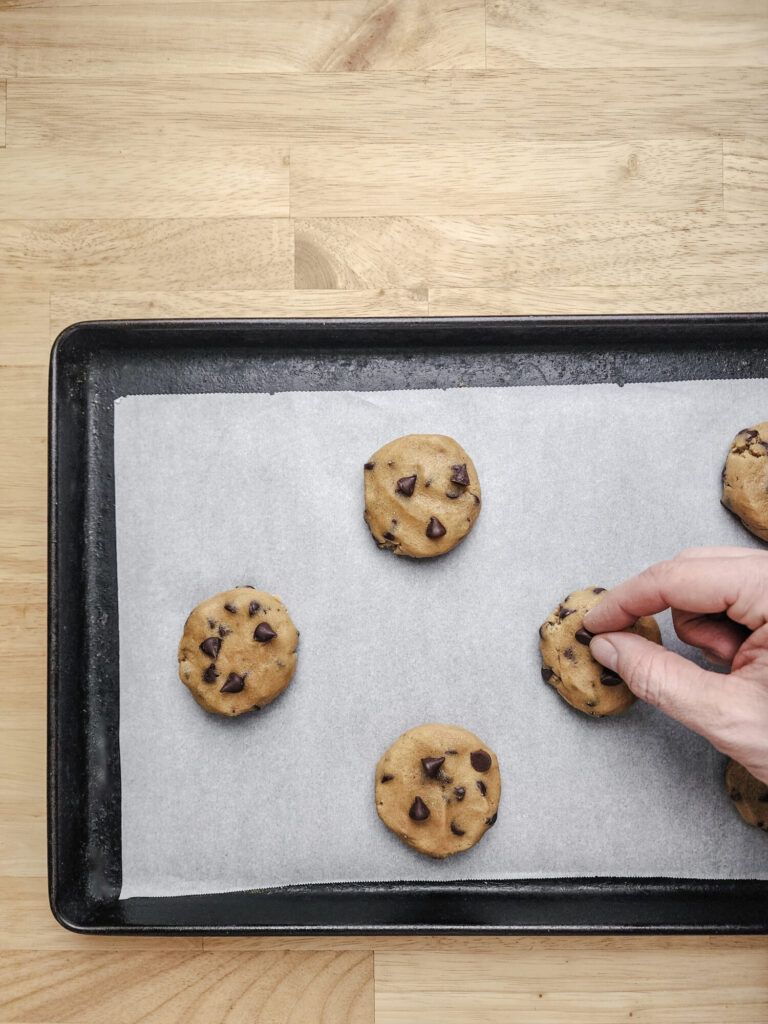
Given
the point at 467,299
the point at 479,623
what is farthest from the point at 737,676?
the point at 467,299

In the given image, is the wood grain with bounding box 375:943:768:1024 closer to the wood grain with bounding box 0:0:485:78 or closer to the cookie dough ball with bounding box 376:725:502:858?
the cookie dough ball with bounding box 376:725:502:858

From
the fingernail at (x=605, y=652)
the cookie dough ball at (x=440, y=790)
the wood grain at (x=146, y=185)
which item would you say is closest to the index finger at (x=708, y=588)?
the fingernail at (x=605, y=652)

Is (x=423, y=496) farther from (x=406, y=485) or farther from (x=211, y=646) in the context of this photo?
(x=211, y=646)

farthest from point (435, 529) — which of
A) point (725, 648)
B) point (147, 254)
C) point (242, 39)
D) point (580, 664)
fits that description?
point (242, 39)

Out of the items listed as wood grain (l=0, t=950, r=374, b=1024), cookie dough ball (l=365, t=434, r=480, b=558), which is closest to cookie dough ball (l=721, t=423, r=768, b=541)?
cookie dough ball (l=365, t=434, r=480, b=558)

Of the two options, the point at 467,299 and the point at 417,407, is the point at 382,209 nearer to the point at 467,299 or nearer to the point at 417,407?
the point at 467,299
